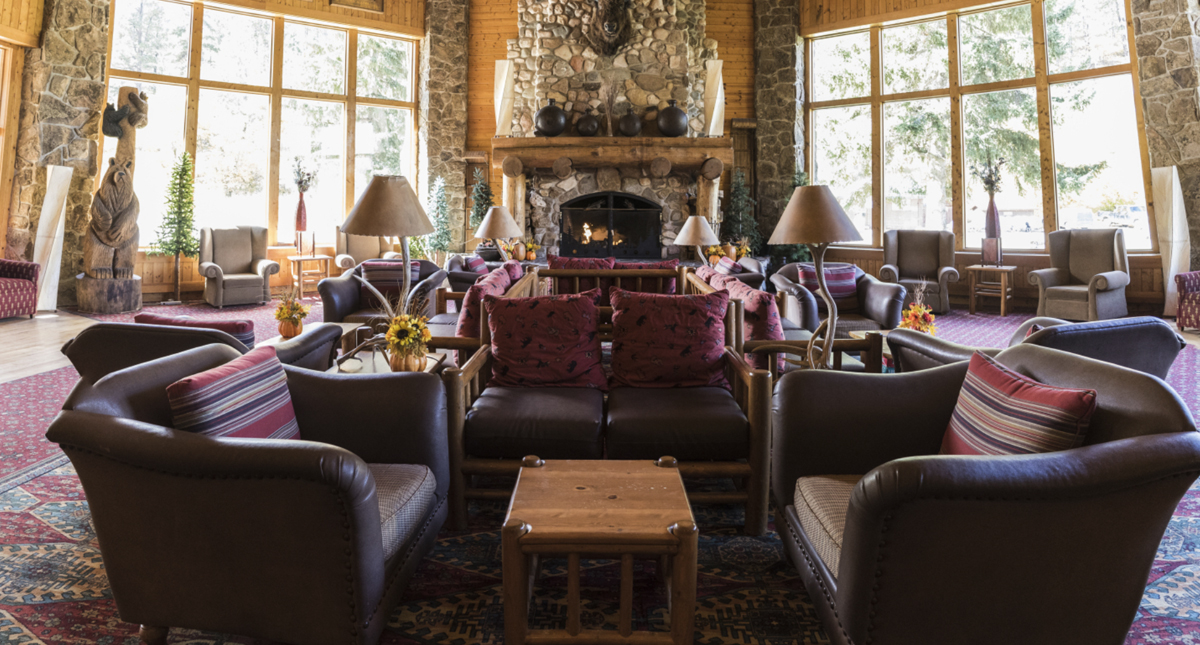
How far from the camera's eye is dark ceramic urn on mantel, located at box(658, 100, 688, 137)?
9617mm

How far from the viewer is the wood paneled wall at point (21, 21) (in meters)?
7.30

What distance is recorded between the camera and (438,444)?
7.66ft

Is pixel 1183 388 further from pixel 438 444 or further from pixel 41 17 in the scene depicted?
pixel 41 17

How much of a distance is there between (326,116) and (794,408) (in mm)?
9982

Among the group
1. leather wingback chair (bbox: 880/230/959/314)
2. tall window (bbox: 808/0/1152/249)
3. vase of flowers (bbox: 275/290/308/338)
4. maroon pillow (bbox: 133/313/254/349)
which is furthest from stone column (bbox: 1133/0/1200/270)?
maroon pillow (bbox: 133/313/254/349)

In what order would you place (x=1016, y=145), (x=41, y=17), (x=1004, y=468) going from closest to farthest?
(x=1004, y=468), (x=41, y=17), (x=1016, y=145)

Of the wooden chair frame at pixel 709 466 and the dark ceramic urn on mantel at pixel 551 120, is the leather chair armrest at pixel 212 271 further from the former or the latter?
the wooden chair frame at pixel 709 466

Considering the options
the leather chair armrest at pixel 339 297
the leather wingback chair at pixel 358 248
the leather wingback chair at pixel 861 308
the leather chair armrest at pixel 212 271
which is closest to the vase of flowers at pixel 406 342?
the leather chair armrest at pixel 339 297

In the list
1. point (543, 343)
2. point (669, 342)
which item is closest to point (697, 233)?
point (669, 342)

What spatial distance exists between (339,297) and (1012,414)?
4.80 m

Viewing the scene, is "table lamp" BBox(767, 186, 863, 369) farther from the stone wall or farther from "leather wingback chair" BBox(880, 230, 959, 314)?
the stone wall

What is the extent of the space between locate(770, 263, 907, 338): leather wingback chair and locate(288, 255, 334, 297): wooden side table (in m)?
6.53

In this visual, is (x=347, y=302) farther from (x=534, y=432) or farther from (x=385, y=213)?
(x=534, y=432)

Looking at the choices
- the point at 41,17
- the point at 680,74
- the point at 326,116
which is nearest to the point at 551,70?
the point at 680,74
